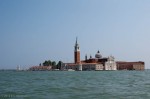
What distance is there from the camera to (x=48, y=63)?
126688mm

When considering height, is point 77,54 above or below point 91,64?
above

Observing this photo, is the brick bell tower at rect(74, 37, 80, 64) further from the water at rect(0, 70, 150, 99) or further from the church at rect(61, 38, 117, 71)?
the water at rect(0, 70, 150, 99)

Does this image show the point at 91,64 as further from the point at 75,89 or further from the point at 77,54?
the point at 75,89

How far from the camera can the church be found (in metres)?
106

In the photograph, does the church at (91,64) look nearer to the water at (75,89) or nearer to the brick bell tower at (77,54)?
the brick bell tower at (77,54)

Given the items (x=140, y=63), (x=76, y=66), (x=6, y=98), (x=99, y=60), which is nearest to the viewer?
(x=6, y=98)

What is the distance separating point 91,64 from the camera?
108 m

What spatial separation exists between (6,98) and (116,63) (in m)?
109

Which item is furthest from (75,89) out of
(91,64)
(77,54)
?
(91,64)

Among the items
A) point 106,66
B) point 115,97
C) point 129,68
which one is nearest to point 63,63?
point 106,66

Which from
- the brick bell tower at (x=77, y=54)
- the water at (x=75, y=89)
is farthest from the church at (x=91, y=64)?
the water at (x=75, y=89)

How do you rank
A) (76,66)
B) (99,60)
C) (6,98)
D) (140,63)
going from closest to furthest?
(6,98), (76,66), (99,60), (140,63)

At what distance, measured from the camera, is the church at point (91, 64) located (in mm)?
106456

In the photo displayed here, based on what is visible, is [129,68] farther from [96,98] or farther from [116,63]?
[96,98]
